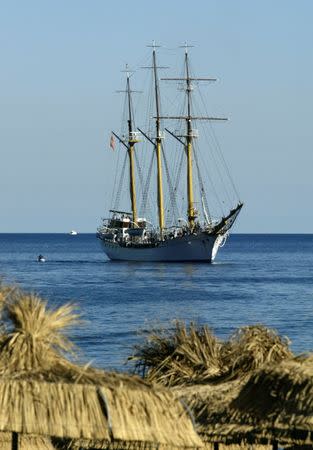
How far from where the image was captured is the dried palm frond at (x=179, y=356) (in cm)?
1569

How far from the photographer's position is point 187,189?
366 ft

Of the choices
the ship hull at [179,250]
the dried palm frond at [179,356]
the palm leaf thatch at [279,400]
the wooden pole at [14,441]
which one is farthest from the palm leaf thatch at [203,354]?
the ship hull at [179,250]

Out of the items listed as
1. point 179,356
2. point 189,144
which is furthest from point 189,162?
point 179,356

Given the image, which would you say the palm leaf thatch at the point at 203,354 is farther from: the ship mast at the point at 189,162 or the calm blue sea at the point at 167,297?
the ship mast at the point at 189,162

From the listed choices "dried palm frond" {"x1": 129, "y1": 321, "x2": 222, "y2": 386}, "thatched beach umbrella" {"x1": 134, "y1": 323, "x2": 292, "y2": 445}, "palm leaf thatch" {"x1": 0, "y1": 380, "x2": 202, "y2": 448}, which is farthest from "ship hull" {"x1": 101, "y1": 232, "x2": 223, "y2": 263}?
"palm leaf thatch" {"x1": 0, "y1": 380, "x2": 202, "y2": 448}

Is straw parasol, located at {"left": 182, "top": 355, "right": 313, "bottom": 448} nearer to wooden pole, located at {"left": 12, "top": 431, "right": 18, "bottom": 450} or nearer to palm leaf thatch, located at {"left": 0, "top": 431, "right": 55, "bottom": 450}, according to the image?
wooden pole, located at {"left": 12, "top": 431, "right": 18, "bottom": 450}

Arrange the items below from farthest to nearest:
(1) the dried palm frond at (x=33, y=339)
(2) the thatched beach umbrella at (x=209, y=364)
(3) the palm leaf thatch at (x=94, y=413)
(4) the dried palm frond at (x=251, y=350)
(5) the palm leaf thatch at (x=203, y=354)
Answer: (5) the palm leaf thatch at (x=203, y=354)
(4) the dried palm frond at (x=251, y=350)
(2) the thatched beach umbrella at (x=209, y=364)
(1) the dried palm frond at (x=33, y=339)
(3) the palm leaf thatch at (x=94, y=413)

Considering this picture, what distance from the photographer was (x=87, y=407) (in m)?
11.9

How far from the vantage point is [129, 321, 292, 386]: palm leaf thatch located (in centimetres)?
1541

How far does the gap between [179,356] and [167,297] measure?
54433 mm

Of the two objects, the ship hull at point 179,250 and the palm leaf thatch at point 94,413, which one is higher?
the ship hull at point 179,250

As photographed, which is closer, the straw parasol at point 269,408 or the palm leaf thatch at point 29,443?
the straw parasol at point 269,408

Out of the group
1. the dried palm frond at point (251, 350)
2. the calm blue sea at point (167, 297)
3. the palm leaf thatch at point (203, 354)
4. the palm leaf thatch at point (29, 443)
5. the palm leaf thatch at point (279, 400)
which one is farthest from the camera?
the calm blue sea at point (167, 297)

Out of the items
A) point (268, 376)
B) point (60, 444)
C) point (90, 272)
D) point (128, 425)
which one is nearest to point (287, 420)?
point (268, 376)
